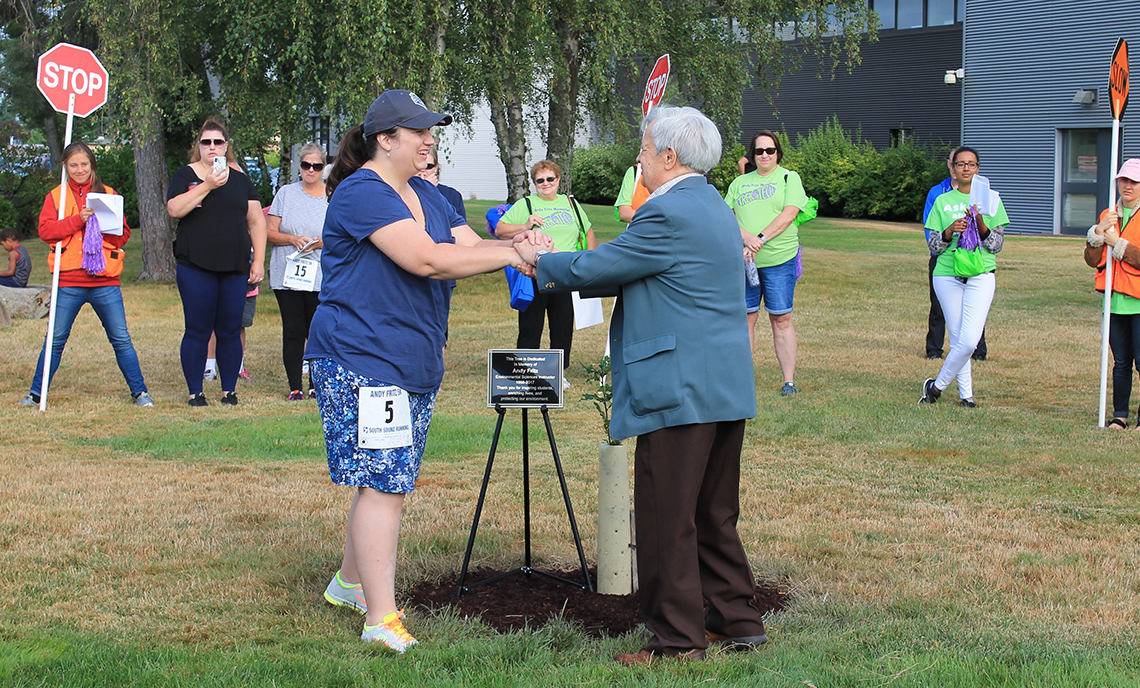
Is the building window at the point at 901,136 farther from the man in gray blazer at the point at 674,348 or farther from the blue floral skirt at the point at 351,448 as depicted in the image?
the blue floral skirt at the point at 351,448

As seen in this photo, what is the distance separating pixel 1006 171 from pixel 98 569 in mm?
29975

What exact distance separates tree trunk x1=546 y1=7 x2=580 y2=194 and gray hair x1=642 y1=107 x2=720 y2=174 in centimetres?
1340

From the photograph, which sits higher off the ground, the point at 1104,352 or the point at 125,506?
the point at 1104,352

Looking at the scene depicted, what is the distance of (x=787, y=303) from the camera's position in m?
9.19

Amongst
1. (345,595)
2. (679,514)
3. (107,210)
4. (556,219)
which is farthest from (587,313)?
(679,514)

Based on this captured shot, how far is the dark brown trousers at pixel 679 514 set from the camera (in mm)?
3729

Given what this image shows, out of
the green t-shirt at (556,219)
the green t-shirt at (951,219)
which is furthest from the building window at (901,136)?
the green t-shirt at (556,219)

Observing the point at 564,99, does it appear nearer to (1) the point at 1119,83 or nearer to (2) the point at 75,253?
(1) the point at 1119,83

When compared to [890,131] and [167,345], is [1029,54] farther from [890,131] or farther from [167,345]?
[167,345]

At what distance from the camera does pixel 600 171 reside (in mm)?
44875

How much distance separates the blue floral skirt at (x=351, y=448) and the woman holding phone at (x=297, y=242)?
17.3 ft

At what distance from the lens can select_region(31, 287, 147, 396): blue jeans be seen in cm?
866

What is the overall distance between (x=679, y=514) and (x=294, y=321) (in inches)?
241

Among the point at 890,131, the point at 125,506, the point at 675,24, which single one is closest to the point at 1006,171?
the point at 890,131
